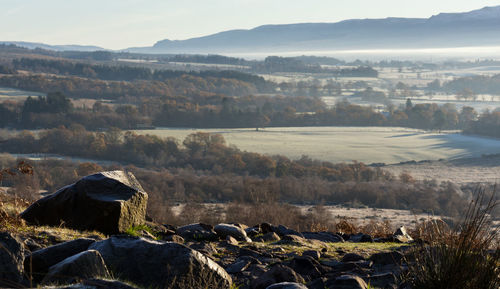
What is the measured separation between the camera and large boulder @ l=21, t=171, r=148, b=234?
348 inches

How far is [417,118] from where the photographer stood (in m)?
131

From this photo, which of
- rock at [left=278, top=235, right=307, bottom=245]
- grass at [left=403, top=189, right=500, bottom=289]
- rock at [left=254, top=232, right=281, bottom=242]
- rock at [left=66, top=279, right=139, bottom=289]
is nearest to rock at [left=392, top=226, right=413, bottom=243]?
rock at [left=278, top=235, right=307, bottom=245]

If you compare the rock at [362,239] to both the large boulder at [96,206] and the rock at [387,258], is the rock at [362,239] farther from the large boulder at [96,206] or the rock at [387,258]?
the large boulder at [96,206]

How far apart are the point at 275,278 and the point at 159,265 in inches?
56.2

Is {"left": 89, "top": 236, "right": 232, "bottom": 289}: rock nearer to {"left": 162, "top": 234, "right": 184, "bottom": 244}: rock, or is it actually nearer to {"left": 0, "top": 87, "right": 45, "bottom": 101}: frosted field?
{"left": 162, "top": 234, "right": 184, "bottom": 244}: rock

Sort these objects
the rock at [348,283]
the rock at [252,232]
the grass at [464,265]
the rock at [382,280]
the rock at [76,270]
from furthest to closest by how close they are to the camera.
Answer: the rock at [252,232] < the rock at [382,280] < the rock at [348,283] < the grass at [464,265] < the rock at [76,270]

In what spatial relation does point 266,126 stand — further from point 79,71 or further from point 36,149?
point 79,71

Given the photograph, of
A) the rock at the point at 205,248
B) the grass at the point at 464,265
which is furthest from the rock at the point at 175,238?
the grass at the point at 464,265

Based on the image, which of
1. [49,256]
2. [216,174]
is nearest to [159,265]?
[49,256]

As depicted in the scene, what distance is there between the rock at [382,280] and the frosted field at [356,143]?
8049 centimetres

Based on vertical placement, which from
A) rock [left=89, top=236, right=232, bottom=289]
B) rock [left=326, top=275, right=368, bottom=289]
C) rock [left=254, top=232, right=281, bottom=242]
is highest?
rock [left=89, top=236, right=232, bottom=289]

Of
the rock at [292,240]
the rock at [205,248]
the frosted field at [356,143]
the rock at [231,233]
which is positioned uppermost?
the rock at [205,248]

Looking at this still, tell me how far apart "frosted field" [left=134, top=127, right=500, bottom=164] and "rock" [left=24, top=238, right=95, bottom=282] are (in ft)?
268

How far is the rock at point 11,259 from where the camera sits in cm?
512
